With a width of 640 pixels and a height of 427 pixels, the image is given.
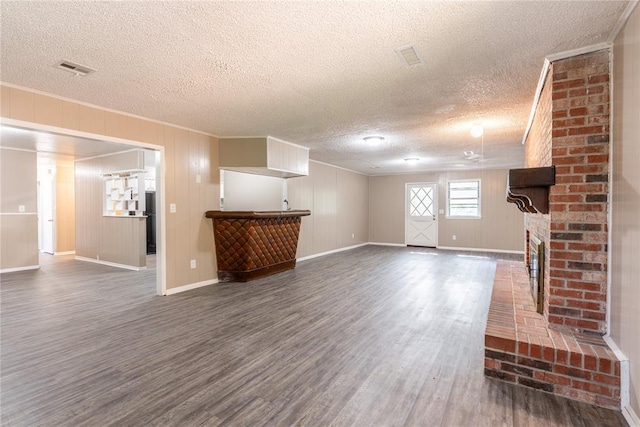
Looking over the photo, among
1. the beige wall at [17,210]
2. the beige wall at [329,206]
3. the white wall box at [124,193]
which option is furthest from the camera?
the beige wall at [329,206]

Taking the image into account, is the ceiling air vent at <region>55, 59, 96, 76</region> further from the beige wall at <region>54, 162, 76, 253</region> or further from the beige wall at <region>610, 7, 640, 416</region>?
the beige wall at <region>54, 162, 76, 253</region>

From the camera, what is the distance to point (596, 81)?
2117 millimetres

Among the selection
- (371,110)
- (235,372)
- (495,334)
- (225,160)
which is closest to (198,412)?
(235,372)

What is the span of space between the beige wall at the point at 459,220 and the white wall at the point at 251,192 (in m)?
4.60

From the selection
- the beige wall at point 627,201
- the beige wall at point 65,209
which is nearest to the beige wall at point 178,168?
the beige wall at point 627,201

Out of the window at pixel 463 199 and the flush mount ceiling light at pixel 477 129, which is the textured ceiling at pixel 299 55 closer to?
the flush mount ceiling light at pixel 477 129

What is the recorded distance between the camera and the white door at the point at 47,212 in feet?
26.8

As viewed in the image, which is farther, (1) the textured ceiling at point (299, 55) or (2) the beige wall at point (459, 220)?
(2) the beige wall at point (459, 220)

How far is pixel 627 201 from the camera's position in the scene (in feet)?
5.77

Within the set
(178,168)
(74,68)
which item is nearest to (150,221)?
(178,168)

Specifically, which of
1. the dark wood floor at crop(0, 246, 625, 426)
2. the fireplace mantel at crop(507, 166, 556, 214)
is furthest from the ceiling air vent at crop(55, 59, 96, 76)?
the fireplace mantel at crop(507, 166, 556, 214)

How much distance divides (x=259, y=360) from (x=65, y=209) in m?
8.59

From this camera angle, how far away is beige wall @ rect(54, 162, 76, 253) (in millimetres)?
8086

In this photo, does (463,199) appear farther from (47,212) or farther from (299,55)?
(47,212)
